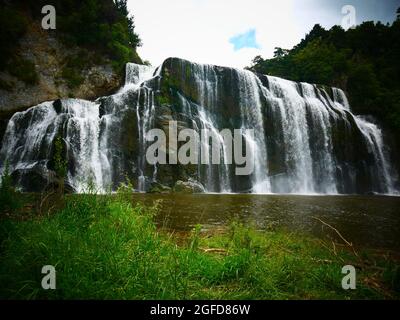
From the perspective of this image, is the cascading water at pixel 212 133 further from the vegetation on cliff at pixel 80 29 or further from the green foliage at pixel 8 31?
the green foliage at pixel 8 31

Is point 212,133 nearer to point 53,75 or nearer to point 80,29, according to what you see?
point 53,75

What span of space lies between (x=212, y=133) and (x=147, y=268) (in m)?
16.9

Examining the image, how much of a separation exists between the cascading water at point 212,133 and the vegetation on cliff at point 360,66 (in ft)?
12.1

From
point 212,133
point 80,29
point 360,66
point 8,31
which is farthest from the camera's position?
point 360,66

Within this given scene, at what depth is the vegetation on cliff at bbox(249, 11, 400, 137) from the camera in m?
28.5

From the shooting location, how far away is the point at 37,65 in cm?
2162

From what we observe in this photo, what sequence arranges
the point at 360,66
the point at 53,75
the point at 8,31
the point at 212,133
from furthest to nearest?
the point at 360,66, the point at 53,75, the point at 8,31, the point at 212,133

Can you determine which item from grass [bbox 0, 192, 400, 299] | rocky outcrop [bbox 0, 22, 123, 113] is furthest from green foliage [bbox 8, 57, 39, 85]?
grass [bbox 0, 192, 400, 299]

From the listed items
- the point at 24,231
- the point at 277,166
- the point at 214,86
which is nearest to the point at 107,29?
the point at 214,86

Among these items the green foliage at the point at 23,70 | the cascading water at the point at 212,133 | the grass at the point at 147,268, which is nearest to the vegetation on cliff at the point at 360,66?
the cascading water at the point at 212,133

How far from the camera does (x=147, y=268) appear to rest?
8.86 feet

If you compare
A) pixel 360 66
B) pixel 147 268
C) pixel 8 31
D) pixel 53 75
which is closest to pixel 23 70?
pixel 53 75
